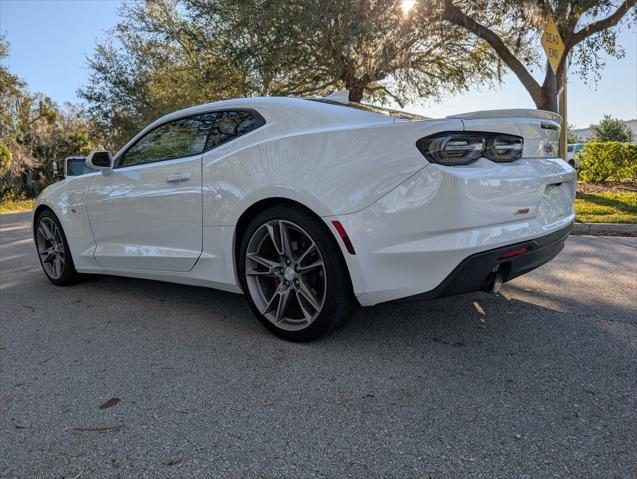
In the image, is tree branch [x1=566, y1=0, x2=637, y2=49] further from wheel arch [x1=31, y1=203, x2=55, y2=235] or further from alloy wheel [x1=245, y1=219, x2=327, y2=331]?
wheel arch [x1=31, y1=203, x2=55, y2=235]

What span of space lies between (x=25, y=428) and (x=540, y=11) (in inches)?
402

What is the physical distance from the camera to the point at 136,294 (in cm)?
440

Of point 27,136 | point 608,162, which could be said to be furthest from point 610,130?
point 27,136

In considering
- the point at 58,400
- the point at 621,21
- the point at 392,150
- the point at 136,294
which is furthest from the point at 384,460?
the point at 621,21

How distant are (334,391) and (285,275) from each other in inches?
33.5

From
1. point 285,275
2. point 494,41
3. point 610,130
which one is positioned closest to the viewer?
point 285,275

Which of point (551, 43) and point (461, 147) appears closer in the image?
point (461, 147)

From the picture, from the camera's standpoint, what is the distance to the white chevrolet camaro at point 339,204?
248cm

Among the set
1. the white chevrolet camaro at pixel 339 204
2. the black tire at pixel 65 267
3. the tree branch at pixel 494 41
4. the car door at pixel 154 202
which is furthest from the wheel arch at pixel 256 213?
the tree branch at pixel 494 41

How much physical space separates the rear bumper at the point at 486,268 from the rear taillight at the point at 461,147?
Result: 0.49 meters

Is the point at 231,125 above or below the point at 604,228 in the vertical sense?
above

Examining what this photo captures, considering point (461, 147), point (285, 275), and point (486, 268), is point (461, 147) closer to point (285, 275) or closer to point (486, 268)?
point (486, 268)

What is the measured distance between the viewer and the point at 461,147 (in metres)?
2.49

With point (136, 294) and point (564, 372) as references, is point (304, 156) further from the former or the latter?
point (136, 294)
